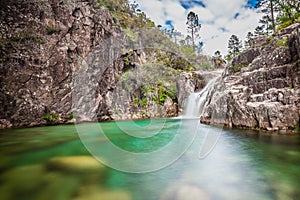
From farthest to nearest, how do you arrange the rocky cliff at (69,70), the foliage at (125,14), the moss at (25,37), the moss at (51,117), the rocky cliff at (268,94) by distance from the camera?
the foliage at (125,14) < the moss at (51,117) < the moss at (25,37) < the rocky cliff at (69,70) < the rocky cliff at (268,94)

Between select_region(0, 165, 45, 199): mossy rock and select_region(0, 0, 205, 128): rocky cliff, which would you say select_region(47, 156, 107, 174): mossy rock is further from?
select_region(0, 0, 205, 128): rocky cliff

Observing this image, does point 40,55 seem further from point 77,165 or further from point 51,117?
point 77,165

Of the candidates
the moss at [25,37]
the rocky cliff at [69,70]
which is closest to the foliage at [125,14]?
the rocky cliff at [69,70]

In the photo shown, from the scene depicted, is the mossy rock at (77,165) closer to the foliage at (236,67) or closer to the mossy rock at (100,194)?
the mossy rock at (100,194)

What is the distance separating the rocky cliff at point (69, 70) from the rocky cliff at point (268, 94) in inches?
413

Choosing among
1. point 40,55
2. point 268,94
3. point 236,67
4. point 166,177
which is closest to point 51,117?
point 40,55

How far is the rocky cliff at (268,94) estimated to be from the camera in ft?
25.2

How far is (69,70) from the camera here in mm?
16984

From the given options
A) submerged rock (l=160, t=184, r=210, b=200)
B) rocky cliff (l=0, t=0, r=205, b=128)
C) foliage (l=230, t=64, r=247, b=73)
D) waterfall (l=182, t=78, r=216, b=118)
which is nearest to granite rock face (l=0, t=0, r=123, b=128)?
rocky cliff (l=0, t=0, r=205, b=128)

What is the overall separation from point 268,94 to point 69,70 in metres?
15.5

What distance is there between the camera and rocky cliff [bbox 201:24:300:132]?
25.2 ft

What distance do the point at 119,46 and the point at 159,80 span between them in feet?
20.3

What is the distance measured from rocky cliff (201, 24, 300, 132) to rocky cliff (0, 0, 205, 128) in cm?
1049

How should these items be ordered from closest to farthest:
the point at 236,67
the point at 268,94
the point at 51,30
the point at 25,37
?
the point at 268,94, the point at 236,67, the point at 25,37, the point at 51,30
